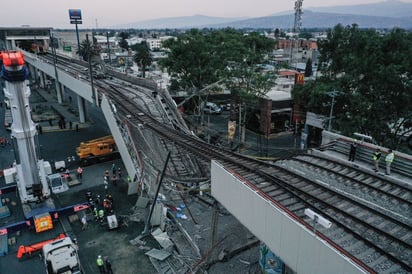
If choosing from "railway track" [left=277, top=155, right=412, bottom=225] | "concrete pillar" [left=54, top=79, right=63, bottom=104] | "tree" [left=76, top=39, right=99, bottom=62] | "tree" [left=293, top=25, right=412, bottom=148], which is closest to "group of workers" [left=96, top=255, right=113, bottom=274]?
"railway track" [left=277, top=155, right=412, bottom=225]

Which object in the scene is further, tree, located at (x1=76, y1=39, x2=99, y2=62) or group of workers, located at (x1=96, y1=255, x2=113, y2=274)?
tree, located at (x1=76, y1=39, x2=99, y2=62)

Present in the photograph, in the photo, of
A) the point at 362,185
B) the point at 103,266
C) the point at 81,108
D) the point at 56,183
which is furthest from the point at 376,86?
the point at 81,108

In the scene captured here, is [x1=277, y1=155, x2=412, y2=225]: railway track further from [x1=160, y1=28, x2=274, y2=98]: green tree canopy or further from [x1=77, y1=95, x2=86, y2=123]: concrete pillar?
[x1=77, y1=95, x2=86, y2=123]: concrete pillar

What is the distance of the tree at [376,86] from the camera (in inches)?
841

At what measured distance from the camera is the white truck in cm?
1580

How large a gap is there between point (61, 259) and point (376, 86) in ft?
77.5

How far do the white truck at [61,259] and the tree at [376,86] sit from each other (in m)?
20.6

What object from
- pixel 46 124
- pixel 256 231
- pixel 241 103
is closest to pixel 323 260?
pixel 256 231

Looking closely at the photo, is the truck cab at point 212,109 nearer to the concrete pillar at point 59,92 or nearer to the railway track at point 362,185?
the concrete pillar at point 59,92

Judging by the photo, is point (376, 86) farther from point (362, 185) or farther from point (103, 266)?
point (103, 266)

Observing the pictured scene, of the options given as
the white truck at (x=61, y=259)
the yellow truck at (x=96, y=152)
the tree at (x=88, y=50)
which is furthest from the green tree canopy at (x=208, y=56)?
the white truck at (x=61, y=259)

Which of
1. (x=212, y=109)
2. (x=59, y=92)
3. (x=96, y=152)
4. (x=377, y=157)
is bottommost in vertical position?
(x=96, y=152)

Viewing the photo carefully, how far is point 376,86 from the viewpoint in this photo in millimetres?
22219

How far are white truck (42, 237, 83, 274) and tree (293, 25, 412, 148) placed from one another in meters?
20.6
